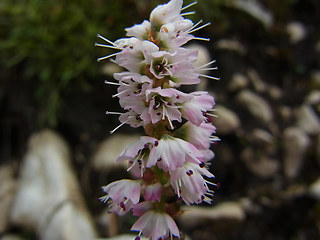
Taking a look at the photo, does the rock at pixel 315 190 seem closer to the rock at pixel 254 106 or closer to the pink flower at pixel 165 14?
the rock at pixel 254 106

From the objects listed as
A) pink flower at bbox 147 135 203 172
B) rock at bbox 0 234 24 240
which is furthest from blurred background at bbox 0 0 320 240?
pink flower at bbox 147 135 203 172

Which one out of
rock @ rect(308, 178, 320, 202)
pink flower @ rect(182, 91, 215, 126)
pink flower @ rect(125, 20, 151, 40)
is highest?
pink flower @ rect(125, 20, 151, 40)

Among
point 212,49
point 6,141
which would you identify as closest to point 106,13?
point 212,49

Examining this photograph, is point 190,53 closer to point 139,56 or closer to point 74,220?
point 139,56

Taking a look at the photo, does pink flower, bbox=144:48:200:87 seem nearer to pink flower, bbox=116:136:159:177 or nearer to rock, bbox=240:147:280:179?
pink flower, bbox=116:136:159:177

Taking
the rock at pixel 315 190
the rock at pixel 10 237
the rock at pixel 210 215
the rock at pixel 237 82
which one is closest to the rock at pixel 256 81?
the rock at pixel 237 82
